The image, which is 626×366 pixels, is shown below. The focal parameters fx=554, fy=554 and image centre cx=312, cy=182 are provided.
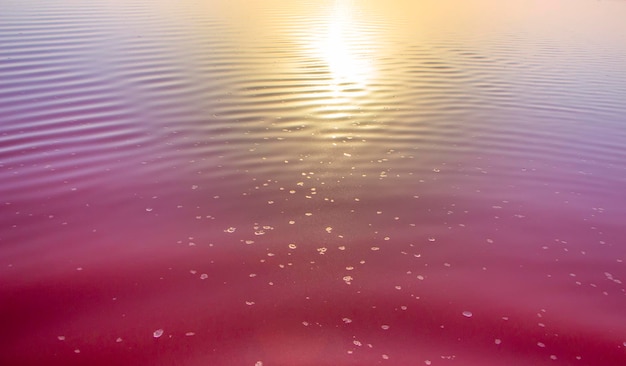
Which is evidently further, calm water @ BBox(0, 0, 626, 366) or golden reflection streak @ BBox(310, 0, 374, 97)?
golden reflection streak @ BBox(310, 0, 374, 97)

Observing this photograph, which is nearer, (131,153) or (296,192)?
(296,192)

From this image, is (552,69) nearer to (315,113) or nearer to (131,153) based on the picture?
(315,113)

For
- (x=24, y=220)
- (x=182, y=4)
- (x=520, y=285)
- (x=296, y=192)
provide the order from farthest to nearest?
(x=182, y=4)
(x=296, y=192)
(x=24, y=220)
(x=520, y=285)

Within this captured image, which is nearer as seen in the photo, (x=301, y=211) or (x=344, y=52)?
(x=301, y=211)

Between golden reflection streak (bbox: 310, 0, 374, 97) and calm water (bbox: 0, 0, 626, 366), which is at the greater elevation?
golden reflection streak (bbox: 310, 0, 374, 97)

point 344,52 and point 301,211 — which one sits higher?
point 344,52

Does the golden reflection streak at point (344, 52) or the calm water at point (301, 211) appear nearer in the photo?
the calm water at point (301, 211)

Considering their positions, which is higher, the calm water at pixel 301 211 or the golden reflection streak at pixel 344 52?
the golden reflection streak at pixel 344 52

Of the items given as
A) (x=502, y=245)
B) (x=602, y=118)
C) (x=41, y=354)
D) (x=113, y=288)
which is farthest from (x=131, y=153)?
(x=602, y=118)
